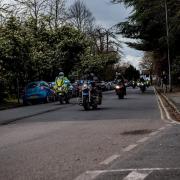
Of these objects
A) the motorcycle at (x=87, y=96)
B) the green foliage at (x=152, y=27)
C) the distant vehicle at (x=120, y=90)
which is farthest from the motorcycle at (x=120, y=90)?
the green foliage at (x=152, y=27)

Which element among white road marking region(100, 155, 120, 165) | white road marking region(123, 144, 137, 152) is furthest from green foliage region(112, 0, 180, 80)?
white road marking region(100, 155, 120, 165)

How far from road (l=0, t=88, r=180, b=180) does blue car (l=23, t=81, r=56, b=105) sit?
66.7 ft

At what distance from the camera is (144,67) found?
15000 cm

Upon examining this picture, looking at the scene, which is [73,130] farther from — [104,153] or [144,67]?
[144,67]

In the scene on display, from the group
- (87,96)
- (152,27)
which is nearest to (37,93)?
(87,96)

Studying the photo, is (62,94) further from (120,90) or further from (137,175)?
(137,175)

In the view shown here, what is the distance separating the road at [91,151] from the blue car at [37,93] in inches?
800

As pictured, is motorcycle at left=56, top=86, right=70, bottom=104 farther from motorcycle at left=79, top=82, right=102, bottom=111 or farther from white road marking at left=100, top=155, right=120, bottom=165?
white road marking at left=100, top=155, right=120, bottom=165

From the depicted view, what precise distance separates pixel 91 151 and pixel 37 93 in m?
27.3

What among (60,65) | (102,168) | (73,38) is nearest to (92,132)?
(102,168)

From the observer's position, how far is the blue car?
37.8 m

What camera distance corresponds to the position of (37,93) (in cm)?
3806

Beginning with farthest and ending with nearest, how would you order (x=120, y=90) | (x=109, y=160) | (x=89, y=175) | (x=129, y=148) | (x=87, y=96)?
→ (x=120, y=90) < (x=87, y=96) < (x=129, y=148) < (x=109, y=160) < (x=89, y=175)

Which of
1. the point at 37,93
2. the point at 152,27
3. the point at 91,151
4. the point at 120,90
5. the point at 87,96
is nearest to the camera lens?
the point at 91,151
